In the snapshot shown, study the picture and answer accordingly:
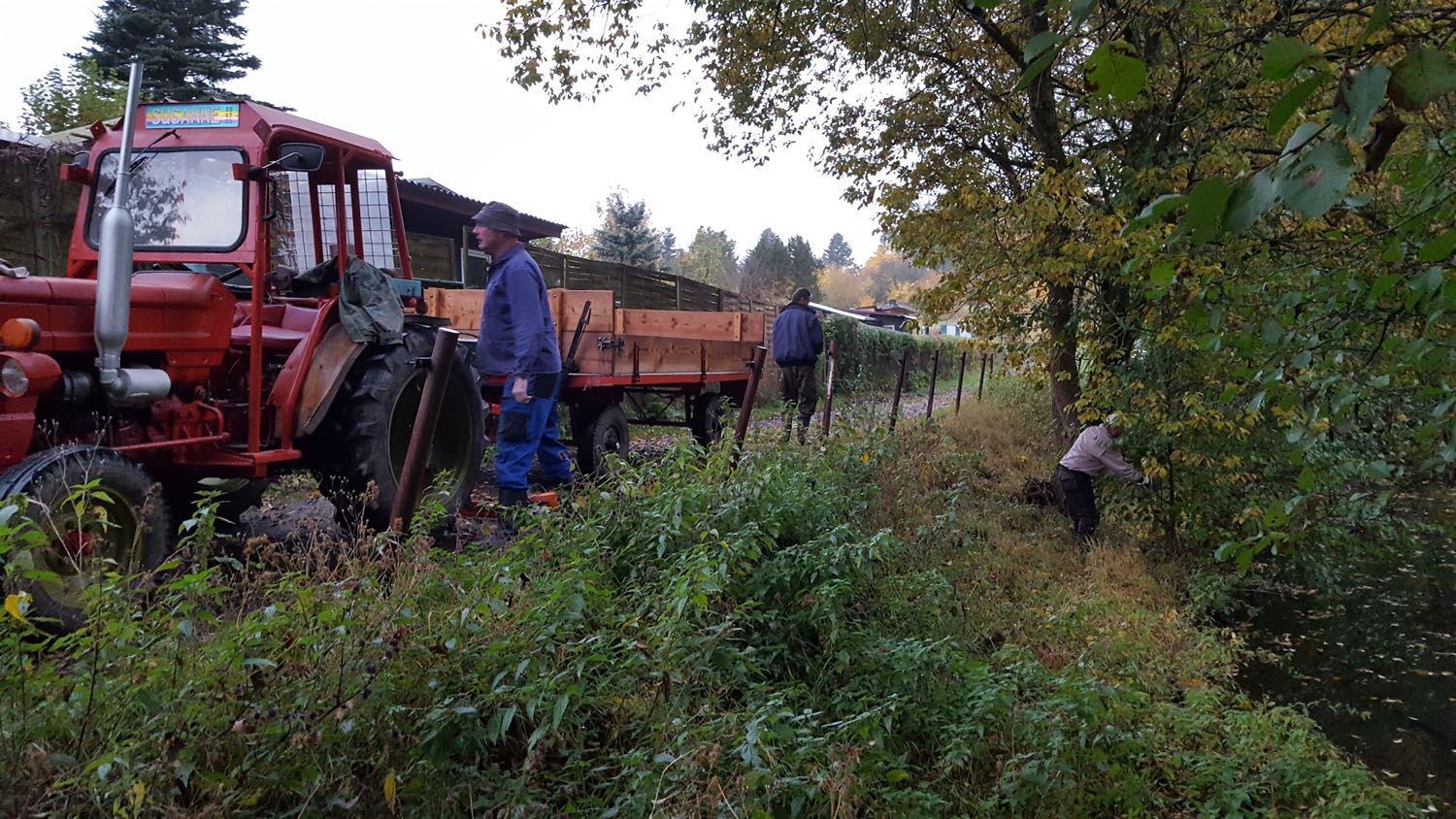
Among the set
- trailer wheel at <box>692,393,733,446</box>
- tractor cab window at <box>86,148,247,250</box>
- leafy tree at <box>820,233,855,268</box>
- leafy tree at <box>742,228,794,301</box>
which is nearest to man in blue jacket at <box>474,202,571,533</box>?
tractor cab window at <box>86,148,247,250</box>

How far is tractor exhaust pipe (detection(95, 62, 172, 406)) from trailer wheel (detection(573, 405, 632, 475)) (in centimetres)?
379

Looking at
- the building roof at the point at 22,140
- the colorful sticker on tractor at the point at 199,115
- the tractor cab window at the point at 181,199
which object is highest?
the building roof at the point at 22,140

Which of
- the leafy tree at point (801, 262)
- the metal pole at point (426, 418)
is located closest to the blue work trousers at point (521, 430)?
the metal pole at point (426, 418)

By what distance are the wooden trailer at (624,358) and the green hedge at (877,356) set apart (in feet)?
19.3

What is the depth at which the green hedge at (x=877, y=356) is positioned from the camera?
18.6m

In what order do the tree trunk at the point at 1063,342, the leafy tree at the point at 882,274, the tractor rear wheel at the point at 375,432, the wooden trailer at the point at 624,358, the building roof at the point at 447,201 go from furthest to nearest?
the leafy tree at the point at 882,274 < the building roof at the point at 447,201 < the tree trunk at the point at 1063,342 < the wooden trailer at the point at 624,358 < the tractor rear wheel at the point at 375,432

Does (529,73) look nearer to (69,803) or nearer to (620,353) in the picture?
(620,353)

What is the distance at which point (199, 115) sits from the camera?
4.59m

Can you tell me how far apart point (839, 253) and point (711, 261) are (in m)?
67.7

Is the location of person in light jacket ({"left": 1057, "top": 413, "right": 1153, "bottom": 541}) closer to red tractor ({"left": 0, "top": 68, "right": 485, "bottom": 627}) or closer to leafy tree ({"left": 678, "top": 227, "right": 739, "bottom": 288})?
red tractor ({"left": 0, "top": 68, "right": 485, "bottom": 627})

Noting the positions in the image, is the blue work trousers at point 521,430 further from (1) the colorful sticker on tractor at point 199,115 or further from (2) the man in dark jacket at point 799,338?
(2) the man in dark jacket at point 799,338

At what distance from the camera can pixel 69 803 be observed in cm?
188

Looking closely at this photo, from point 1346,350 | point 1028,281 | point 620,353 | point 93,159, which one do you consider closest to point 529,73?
point 620,353

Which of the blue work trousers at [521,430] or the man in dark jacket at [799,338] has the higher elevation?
the man in dark jacket at [799,338]
